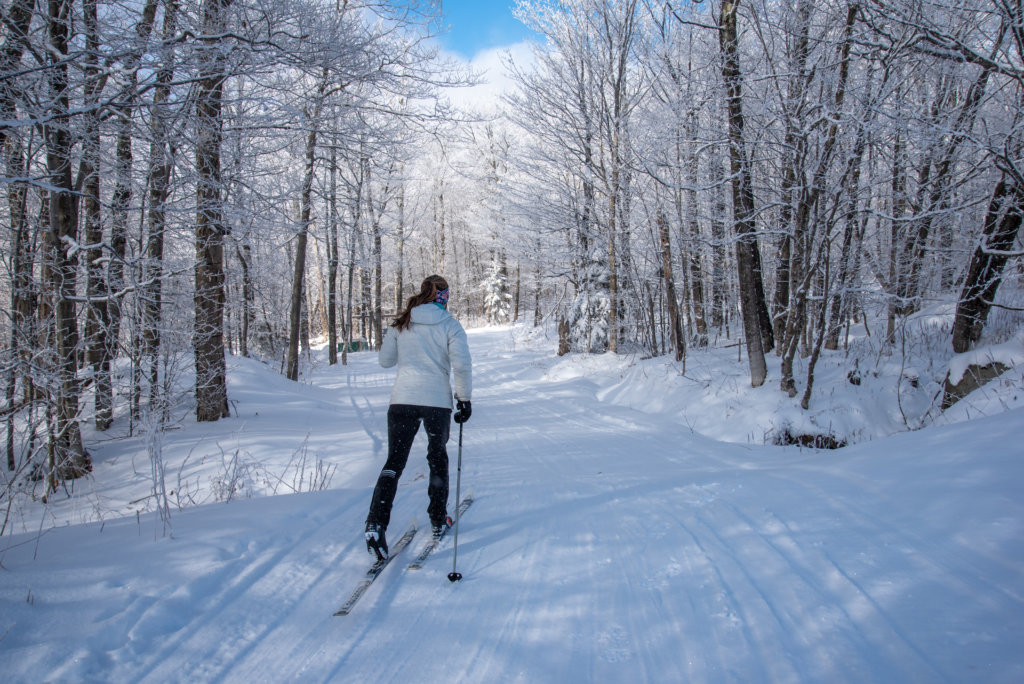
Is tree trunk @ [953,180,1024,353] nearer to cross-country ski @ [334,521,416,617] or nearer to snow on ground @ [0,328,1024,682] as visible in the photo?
snow on ground @ [0,328,1024,682]

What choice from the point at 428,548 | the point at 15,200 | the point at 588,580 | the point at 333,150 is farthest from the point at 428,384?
the point at 15,200

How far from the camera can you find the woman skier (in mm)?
3551

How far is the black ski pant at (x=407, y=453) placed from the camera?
133 inches

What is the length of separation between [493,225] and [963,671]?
17278mm

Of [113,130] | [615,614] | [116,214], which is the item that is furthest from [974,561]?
[116,214]

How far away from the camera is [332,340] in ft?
71.3

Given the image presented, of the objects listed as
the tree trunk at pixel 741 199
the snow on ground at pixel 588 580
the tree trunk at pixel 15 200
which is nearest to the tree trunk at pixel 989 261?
the tree trunk at pixel 741 199

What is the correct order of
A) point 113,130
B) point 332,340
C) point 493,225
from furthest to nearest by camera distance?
point 332,340
point 493,225
point 113,130

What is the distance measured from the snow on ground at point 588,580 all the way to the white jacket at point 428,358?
1.06m

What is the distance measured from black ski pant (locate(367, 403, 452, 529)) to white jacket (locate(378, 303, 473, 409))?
0.26ft

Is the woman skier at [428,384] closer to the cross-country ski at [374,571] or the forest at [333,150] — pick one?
the cross-country ski at [374,571]

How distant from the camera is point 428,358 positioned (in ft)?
11.9

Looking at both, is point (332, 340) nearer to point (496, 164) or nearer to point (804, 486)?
point (496, 164)

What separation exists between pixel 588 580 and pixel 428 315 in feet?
6.67
